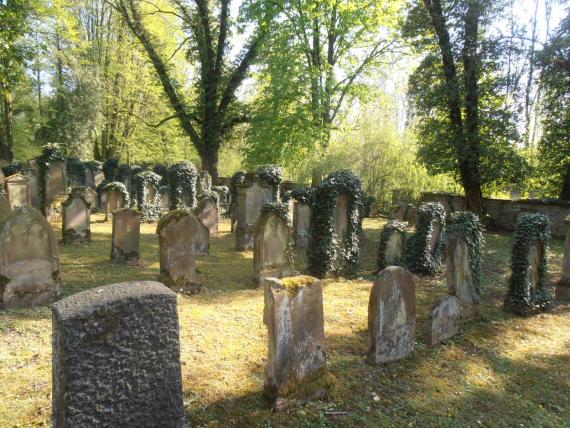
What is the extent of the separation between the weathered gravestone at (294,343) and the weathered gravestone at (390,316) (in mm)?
948

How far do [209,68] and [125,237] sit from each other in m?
15.0

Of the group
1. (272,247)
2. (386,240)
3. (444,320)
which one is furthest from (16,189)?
(444,320)

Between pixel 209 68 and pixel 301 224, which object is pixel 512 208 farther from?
pixel 209 68

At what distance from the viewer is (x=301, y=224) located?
528 inches

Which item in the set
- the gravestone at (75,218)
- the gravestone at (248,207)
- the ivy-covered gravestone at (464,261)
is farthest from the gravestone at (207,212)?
the ivy-covered gravestone at (464,261)

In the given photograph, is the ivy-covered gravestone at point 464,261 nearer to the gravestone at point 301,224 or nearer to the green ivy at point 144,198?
the gravestone at point 301,224

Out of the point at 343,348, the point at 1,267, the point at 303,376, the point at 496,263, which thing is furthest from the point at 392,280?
the point at 496,263

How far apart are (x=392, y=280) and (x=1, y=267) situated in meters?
6.22

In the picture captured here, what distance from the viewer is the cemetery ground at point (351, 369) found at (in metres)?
4.22

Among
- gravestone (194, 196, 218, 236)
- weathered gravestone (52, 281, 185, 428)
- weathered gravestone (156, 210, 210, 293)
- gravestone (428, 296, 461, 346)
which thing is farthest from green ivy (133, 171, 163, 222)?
weathered gravestone (52, 281, 185, 428)

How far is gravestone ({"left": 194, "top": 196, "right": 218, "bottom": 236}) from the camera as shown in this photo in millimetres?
13711

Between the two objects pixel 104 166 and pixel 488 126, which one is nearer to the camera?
pixel 488 126

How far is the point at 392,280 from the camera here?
5.26m

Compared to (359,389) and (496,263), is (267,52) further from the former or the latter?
(359,389)
